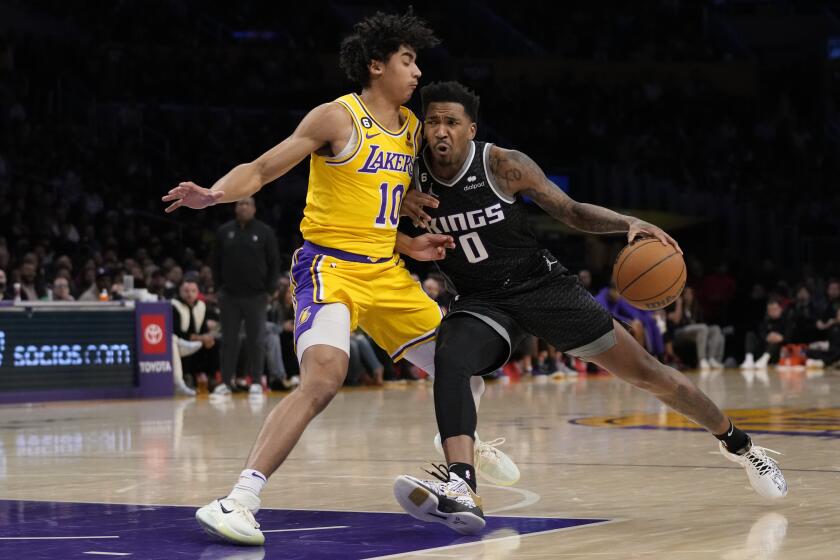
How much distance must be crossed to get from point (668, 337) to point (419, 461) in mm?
13123

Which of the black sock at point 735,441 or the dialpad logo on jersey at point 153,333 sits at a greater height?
the dialpad logo on jersey at point 153,333

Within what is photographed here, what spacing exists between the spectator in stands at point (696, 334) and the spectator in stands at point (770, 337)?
439mm

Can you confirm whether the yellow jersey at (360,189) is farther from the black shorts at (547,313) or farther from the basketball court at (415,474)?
the basketball court at (415,474)

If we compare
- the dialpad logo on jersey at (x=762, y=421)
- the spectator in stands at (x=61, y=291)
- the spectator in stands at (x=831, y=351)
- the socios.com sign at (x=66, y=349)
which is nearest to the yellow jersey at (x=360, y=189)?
the dialpad logo on jersey at (x=762, y=421)

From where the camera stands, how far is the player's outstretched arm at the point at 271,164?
4703mm

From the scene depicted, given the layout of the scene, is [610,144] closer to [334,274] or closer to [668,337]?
[668,337]

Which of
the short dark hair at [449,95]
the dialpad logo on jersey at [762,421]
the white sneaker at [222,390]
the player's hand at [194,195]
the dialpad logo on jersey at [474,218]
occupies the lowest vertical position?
the dialpad logo on jersey at [762,421]

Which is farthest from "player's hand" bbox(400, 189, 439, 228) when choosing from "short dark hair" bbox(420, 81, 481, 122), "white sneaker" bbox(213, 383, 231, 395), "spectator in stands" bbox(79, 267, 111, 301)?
"spectator in stands" bbox(79, 267, 111, 301)

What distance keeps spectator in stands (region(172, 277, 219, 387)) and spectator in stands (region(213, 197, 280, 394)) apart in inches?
56.8

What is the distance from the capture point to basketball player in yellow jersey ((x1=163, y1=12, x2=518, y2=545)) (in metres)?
4.96

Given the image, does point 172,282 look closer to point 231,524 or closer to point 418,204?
point 418,204

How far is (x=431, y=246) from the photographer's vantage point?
208 inches

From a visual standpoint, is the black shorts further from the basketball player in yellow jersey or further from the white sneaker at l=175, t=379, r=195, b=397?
the white sneaker at l=175, t=379, r=195, b=397

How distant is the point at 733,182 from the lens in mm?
28000
